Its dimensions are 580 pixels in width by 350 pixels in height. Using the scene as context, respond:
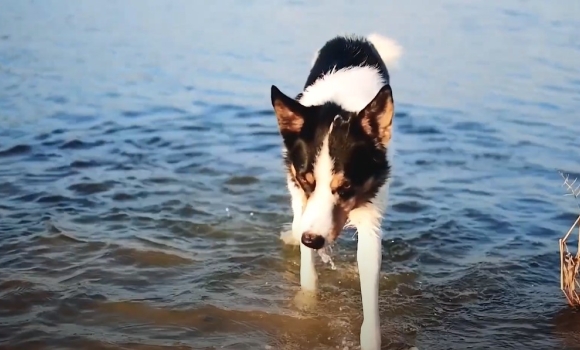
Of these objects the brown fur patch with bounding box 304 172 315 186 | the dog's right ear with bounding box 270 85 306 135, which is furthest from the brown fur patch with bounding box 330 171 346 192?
the dog's right ear with bounding box 270 85 306 135

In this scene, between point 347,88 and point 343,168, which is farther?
point 347,88

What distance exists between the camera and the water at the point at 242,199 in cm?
445

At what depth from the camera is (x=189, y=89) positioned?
32.5 feet

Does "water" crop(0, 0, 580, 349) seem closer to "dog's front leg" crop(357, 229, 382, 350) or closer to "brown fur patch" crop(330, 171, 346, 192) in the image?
"dog's front leg" crop(357, 229, 382, 350)

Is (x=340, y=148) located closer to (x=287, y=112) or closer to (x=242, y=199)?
(x=287, y=112)

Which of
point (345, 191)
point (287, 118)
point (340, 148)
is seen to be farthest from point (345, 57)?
point (345, 191)

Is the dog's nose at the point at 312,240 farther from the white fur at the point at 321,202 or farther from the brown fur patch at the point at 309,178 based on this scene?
the brown fur patch at the point at 309,178

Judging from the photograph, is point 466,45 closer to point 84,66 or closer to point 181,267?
point 84,66

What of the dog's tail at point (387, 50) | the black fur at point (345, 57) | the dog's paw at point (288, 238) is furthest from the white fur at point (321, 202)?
the dog's tail at point (387, 50)

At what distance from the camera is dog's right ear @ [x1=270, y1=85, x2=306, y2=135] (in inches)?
158

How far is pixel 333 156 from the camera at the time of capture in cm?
390

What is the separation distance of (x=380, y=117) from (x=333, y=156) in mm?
332

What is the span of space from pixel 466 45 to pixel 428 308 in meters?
8.43

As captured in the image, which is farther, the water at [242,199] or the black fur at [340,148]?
the water at [242,199]
